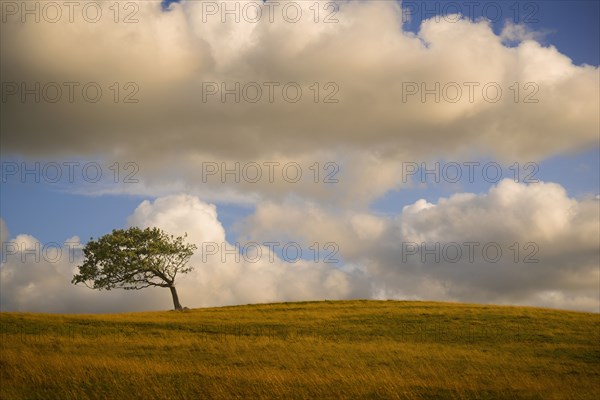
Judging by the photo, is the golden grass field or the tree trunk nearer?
the golden grass field

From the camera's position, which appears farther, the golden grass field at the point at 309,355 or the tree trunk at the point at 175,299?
the tree trunk at the point at 175,299

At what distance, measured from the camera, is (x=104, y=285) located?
212 feet

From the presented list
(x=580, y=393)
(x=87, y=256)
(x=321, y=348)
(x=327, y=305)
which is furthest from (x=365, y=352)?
(x=87, y=256)

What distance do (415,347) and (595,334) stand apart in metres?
15.5

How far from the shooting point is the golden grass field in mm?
Result: 21750

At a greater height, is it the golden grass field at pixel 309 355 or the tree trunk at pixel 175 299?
the tree trunk at pixel 175 299

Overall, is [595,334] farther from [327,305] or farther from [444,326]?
[327,305]

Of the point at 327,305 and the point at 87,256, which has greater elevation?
the point at 87,256

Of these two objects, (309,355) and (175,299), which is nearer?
(309,355)

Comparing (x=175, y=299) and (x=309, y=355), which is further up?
(x=175, y=299)

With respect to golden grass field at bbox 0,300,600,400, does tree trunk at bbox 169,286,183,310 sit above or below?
above

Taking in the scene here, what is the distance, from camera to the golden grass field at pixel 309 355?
21750mm

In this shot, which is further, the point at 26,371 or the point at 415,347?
the point at 415,347

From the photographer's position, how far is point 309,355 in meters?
30.8
